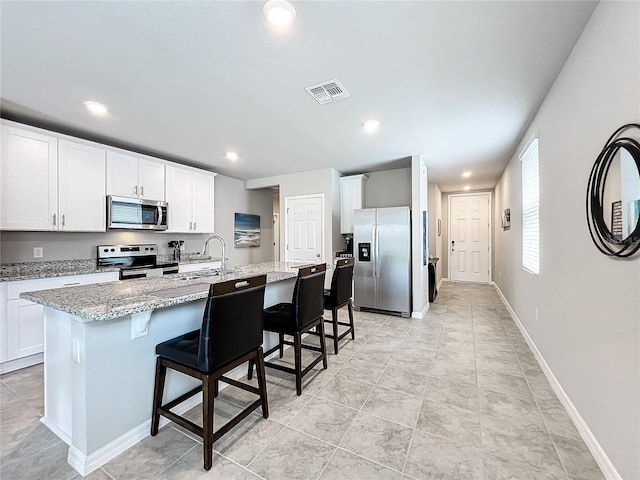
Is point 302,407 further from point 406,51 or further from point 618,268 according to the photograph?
point 406,51

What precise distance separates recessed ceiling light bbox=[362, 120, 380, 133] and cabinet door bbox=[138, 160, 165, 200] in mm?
3142

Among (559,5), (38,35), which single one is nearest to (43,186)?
(38,35)

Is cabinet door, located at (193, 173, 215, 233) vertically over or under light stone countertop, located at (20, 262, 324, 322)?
over

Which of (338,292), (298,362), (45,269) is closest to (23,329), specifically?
(45,269)

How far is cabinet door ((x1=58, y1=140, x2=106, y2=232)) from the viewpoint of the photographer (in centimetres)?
316

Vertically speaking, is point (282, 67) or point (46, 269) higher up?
point (282, 67)

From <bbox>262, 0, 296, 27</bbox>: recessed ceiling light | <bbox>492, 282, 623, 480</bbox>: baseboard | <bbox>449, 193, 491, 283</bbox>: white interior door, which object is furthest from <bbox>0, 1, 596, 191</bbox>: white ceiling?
<bbox>449, 193, 491, 283</bbox>: white interior door

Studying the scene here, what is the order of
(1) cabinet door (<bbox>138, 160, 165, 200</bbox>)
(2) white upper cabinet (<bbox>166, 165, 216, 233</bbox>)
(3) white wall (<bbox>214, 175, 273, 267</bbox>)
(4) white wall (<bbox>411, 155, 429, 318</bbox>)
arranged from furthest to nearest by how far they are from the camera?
(3) white wall (<bbox>214, 175, 273, 267</bbox>), (2) white upper cabinet (<bbox>166, 165, 216, 233</bbox>), (4) white wall (<bbox>411, 155, 429, 318</bbox>), (1) cabinet door (<bbox>138, 160, 165, 200</bbox>)

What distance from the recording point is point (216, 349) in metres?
1.49

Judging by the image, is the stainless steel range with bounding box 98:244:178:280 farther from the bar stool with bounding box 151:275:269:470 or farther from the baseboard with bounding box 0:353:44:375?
the bar stool with bounding box 151:275:269:470

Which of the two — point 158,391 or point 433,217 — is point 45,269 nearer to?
point 158,391

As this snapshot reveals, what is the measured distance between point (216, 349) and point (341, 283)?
1739 millimetres

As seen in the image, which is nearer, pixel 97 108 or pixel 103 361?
pixel 103 361

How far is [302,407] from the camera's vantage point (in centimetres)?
201
